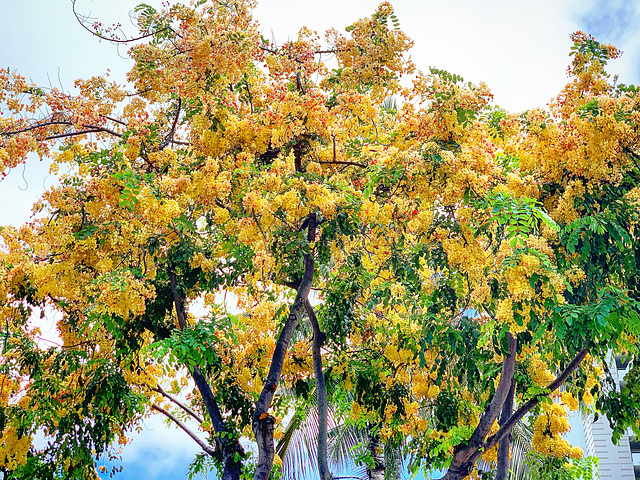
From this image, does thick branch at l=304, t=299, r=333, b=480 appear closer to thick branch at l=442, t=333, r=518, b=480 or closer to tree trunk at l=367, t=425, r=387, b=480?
thick branch at l=442, t=333, r=518, b=480

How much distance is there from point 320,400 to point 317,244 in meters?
1.78

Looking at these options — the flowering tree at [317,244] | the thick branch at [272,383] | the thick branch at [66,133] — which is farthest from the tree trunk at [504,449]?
the thick branch at [66,133]

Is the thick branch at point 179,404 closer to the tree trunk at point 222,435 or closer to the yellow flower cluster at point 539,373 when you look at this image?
the tree trunk at point 222,435

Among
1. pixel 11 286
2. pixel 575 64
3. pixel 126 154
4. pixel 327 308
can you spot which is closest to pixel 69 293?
pixel 11 286

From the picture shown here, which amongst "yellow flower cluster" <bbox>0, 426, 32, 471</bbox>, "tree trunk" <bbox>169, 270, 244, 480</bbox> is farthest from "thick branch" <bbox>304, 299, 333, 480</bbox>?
"yellow flower cluster" <bbox>0, 426, 32, 471</bbox>

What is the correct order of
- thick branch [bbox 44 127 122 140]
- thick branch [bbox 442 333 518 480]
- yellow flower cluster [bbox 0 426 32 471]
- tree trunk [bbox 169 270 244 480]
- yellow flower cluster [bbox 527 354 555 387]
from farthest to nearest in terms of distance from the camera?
yellow flower cluster [bbox 0 426 32 471] < yellow flower cluster [bbox 527 354 555 387] < tree trunk [bbox 169 270 244 480] < thick branch [bbox 44 127 122 140] < thick branch [bbox 442 333 518 480]

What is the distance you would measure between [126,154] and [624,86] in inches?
197

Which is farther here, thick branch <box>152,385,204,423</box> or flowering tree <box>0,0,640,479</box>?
thick branch <box>152,385,204,423</box>

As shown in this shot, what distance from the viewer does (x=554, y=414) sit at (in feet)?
27.4

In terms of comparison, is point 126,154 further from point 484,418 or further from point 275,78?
point 484,418

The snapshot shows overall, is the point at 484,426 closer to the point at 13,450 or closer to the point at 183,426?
the point at 183,426

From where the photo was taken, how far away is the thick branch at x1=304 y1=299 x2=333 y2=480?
725 cm

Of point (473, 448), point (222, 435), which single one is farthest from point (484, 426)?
point (222, 435)

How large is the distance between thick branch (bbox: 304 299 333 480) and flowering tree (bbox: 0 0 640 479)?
1.0 inches
